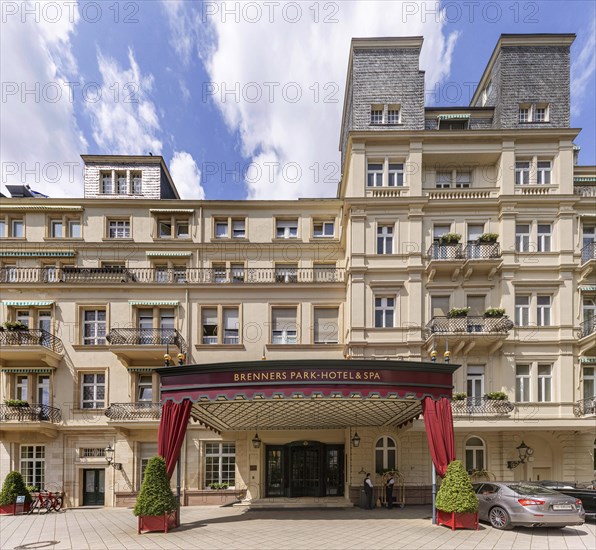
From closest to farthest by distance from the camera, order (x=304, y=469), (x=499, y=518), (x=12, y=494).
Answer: (x=499, y=518) < (x=12, y=494) < (x=304, y=469)

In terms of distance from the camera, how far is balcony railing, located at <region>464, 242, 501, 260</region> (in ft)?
65.6

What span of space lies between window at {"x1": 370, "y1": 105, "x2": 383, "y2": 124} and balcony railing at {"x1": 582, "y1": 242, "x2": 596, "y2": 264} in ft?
36.8

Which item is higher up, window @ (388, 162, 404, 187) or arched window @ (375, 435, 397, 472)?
window @ (388, 162, 404, 187)

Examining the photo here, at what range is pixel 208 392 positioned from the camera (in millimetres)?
13469

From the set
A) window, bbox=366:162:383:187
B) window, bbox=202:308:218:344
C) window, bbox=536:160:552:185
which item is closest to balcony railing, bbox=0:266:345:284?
window, bbox=202:308:218:344

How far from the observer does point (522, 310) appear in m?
20.2

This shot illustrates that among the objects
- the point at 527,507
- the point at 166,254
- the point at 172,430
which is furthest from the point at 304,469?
the point at 166,254

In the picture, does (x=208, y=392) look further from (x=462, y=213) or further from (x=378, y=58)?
(x=378, y=58)

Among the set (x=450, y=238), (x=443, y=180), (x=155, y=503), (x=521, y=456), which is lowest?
(x=521, y=456)

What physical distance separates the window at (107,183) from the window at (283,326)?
1135cm

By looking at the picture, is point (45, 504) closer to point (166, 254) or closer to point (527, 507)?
point (166, 254)

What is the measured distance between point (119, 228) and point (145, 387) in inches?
337

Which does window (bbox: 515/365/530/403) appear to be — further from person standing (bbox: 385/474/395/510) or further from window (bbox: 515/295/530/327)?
person standing (bbox: 385/474/395/510)

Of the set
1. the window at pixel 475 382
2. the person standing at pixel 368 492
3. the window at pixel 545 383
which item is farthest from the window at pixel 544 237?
the person standing at pixel 368 492
